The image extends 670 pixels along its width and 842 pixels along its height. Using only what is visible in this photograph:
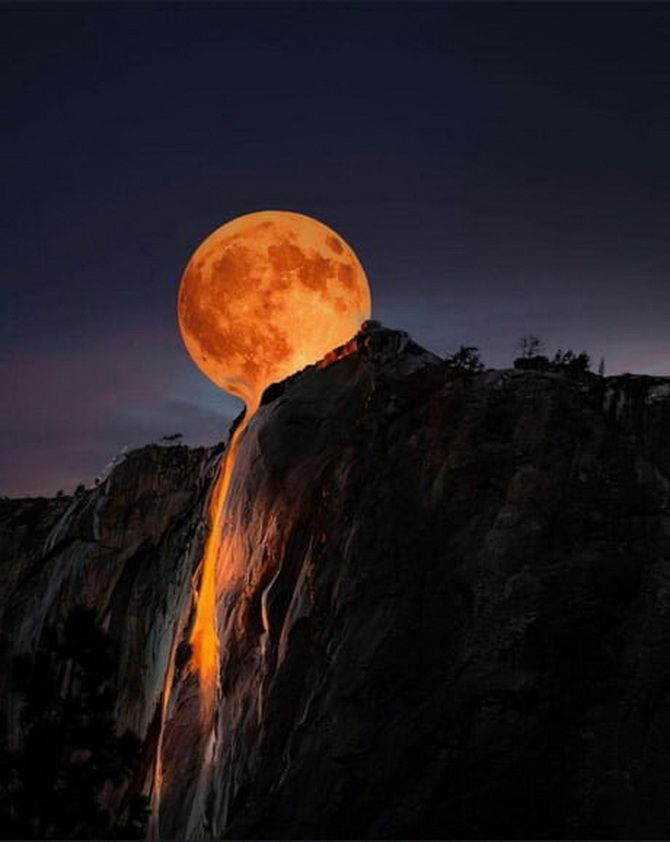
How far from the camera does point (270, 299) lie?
23.2 meters

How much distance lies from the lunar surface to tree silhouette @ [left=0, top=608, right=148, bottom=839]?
1092 cm

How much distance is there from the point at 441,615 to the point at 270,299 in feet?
37.2

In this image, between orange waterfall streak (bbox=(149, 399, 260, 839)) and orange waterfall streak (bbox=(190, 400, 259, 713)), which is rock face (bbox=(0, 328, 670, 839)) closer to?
orange waterfall streak (bbox=(149, 399, 260, 839))

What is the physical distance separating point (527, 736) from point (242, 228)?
14.7m

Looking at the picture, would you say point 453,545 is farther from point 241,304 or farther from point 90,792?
point 241,304

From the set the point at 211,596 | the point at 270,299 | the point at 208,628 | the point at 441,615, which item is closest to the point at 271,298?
the point at 270,299

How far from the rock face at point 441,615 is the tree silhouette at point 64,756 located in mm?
1748

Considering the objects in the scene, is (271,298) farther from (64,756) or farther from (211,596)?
(64,756)

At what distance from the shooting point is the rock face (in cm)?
1226

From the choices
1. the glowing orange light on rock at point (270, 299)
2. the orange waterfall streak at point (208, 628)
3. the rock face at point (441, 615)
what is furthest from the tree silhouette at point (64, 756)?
the glowing orange light on rock at point (270, 299)

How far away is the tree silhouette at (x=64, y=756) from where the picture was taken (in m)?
12.0

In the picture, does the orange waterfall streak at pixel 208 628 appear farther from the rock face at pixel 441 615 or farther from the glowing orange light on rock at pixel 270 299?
the rock face at pixel 441 615

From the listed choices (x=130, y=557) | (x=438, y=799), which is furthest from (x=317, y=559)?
(x=130, y=557)

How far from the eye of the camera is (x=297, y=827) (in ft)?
41.2
